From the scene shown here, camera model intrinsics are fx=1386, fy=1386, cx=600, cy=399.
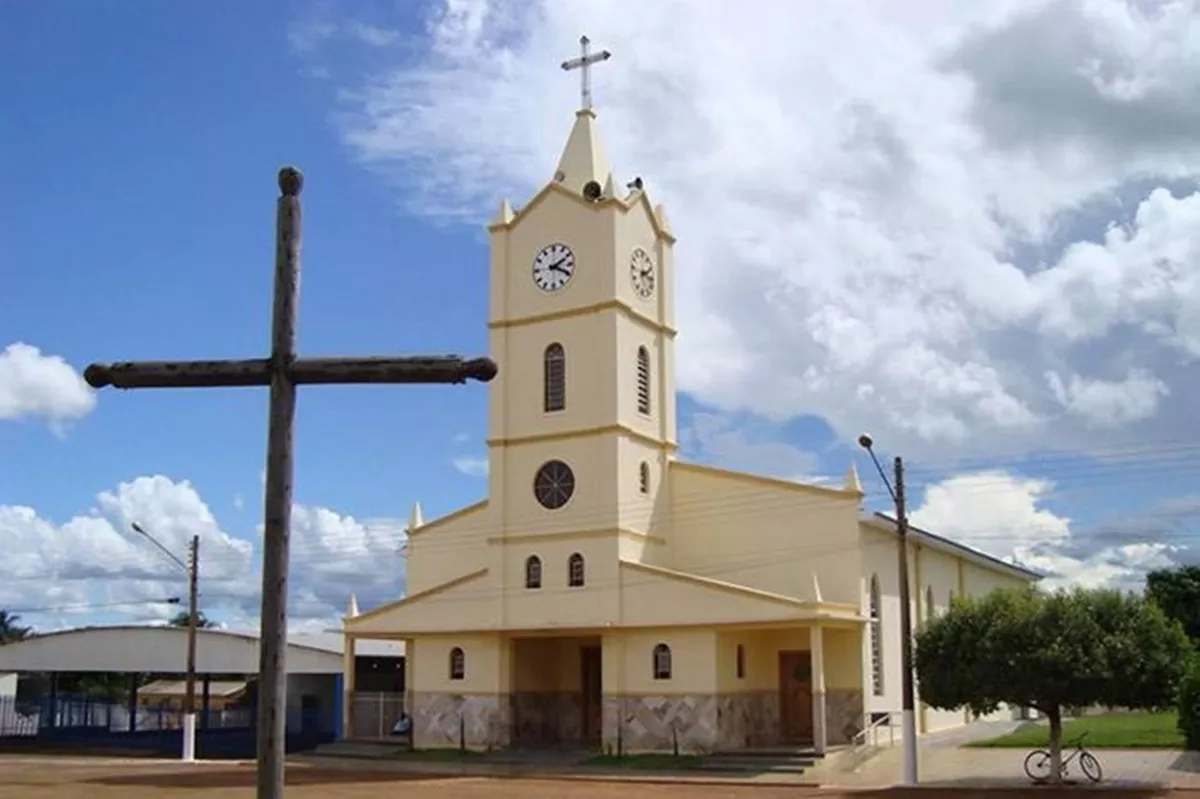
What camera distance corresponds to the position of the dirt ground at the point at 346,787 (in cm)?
2811

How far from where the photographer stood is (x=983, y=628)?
29.8m

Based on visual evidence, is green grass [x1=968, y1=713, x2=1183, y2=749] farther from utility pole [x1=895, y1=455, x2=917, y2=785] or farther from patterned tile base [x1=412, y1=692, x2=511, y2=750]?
patterned tile base [x1=412, y1=692, x2=511, y2=750]

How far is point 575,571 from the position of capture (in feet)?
129

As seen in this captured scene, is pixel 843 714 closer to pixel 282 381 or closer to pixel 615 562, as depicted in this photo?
pixel 615 562

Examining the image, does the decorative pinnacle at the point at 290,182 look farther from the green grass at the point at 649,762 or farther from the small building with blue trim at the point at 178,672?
the small building with blue trim at the point at 178,672

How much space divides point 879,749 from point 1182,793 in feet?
37.5

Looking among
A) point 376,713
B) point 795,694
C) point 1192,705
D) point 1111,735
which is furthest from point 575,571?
point 1192,705

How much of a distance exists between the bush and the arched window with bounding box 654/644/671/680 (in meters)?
12.8

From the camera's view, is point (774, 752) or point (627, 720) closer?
point (774, 752)

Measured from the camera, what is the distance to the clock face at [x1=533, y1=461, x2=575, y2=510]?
39.9 meters

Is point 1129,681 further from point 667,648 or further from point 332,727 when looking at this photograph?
point 332,727

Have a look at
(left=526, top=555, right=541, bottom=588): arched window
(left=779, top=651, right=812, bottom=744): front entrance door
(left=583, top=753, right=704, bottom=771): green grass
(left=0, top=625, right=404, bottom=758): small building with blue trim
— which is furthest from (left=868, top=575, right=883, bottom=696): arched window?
(left=0, top=625, right=404, bottom=758): small building with blue trim

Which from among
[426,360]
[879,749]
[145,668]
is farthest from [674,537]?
[426,360]

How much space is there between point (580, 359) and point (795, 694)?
1132 cm
